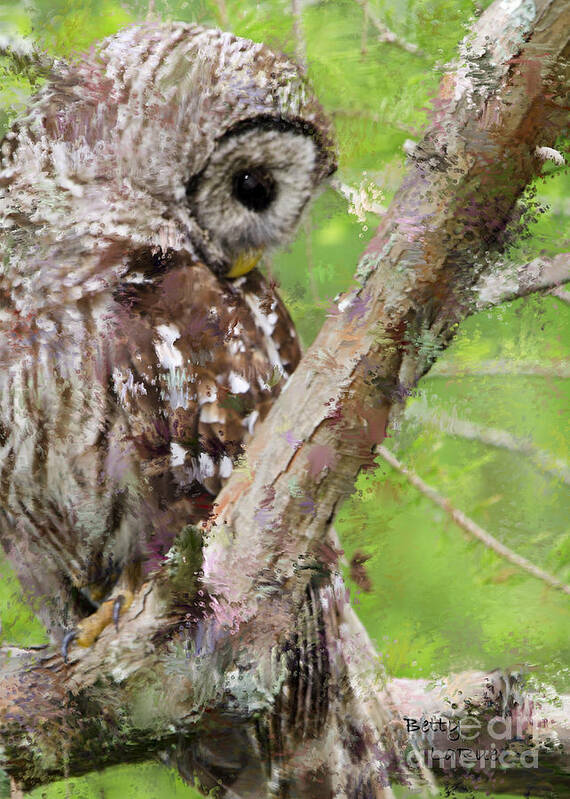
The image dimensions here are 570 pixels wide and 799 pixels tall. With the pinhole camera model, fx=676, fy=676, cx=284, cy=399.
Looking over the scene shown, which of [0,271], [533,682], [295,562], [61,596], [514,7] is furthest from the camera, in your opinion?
[61,596]

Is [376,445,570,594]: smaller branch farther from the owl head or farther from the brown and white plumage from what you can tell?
the owl head

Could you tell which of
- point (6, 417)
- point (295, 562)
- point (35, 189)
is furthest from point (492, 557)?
point (35, 189)

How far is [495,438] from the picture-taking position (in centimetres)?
103

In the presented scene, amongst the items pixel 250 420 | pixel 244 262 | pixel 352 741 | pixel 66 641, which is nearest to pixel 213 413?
pixel 250 420

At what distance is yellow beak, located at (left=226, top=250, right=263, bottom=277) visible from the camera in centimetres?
100

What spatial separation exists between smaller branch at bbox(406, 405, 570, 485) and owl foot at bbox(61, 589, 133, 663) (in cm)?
43

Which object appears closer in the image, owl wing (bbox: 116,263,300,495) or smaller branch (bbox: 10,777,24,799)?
smaller branch (bbox: 10,777,24,799)

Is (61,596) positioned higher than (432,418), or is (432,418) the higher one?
(432,418)

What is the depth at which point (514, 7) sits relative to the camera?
515 mm

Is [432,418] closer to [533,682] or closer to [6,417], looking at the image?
[533,682]

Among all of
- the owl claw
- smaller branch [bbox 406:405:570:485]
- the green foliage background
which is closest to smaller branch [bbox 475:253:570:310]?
the green foliage background

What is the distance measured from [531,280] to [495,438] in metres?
0.29

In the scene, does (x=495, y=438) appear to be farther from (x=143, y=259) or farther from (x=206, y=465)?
(x=143, y=259)

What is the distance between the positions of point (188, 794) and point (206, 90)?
2.96 ft
